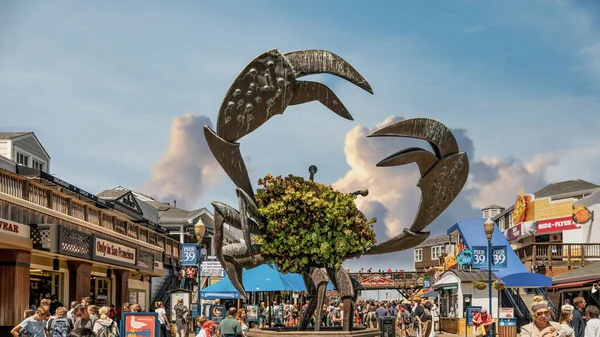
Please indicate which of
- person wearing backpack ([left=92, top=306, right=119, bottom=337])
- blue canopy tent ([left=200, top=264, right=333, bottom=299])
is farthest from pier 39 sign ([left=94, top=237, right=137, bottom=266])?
person wearing backpack ([left=92, top=306, right=119, bottom=337])

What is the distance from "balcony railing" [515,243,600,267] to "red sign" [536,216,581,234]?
230 cm

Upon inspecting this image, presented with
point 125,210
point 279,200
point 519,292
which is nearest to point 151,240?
point 125,210

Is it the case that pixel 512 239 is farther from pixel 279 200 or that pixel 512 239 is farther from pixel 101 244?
pixel 279 200

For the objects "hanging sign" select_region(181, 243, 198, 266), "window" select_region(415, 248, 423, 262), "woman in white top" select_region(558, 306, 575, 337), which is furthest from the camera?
"window" select_region(415, 248, 423, 262)

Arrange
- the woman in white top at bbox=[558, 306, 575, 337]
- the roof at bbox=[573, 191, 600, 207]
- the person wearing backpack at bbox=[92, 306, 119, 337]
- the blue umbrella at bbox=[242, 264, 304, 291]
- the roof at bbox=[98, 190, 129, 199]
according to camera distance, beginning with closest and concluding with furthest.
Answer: the woman in white top at bbox=[558, 306, 575, 337] → the person wearing backpack at bbox=[92, 306, 119, 337] → the blue umbrella at bbox=[242, 264, 304, 291] → the roof at bbox=[98, 190, 129, 199] → the roof at bbox=[573, 191, 600, 207]

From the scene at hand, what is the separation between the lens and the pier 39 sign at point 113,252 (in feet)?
97.9

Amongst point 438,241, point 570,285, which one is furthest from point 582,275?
point 438,241

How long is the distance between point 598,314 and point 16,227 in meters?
16.2

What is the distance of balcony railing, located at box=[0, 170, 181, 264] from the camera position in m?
23.8

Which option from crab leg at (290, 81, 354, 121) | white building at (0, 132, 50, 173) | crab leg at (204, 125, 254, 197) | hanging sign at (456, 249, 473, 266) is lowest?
hanging sign at (456, 249, 473, 266)

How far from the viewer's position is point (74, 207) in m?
29.4

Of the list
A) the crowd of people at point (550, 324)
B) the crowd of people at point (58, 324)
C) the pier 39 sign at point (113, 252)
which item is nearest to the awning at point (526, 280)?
the pier 39 sign at point (113, 252)

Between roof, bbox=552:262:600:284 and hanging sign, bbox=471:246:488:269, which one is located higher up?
hanging sign, bbox=471:246:488:269

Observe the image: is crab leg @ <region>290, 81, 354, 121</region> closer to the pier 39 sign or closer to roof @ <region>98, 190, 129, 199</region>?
the pier 39 sign
